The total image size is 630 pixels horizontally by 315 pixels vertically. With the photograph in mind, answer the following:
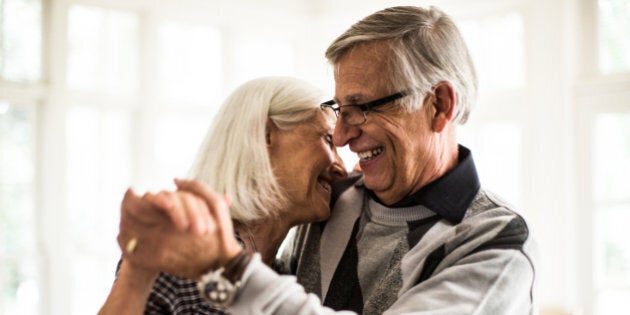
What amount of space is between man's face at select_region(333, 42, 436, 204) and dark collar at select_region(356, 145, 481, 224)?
4 cm

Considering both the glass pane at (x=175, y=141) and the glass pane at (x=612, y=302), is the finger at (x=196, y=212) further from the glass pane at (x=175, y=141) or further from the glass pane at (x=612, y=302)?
the glass pane at (x=612, y=302)

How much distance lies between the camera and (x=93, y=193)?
195 inches

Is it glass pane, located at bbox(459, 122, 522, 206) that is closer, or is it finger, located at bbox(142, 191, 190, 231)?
finger, located at bbox(142, 191, 190, 231)

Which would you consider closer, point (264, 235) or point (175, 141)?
point (264, 235)

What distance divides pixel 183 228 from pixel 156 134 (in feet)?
14.1

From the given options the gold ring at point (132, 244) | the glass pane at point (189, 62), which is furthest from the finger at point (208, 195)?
the glass pane at point (189, 62)

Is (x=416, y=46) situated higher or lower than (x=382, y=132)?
higher

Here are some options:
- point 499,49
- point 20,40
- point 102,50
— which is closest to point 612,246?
Answer: point 499,49

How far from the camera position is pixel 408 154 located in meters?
1.51

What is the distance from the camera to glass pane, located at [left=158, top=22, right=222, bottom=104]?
17.5ft

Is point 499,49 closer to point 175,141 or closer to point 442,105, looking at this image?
point 175,141

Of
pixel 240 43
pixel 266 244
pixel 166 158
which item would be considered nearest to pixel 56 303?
pixel 166 158

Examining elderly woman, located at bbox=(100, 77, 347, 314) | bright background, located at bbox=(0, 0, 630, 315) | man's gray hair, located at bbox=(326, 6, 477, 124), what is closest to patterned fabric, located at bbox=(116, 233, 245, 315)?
elderly woman, located at bbox=(100, 77, 347, 314)

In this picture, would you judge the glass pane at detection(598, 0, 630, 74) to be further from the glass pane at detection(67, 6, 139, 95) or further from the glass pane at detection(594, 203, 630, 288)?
the glass pane at detection(67, 6, 139, 95)
